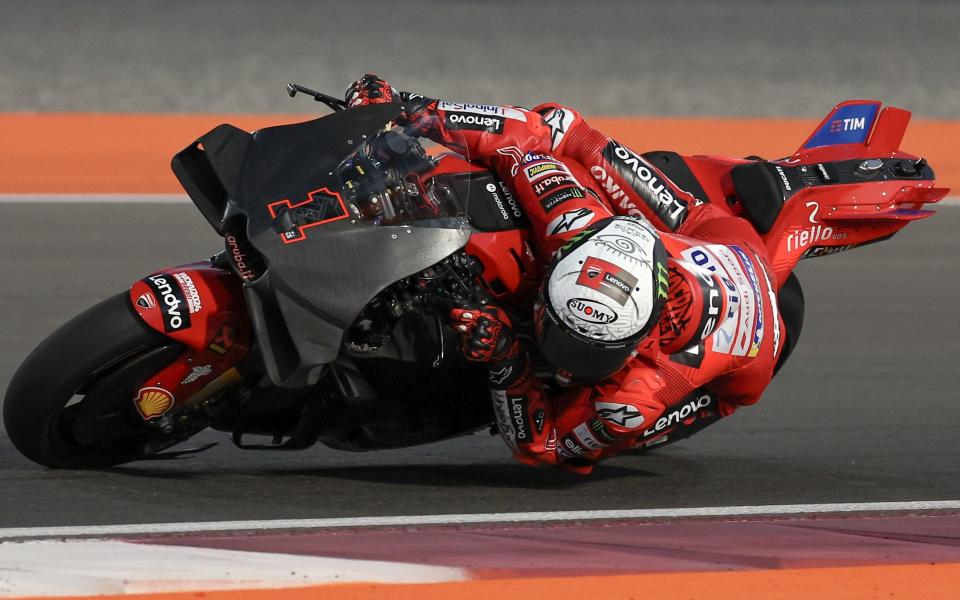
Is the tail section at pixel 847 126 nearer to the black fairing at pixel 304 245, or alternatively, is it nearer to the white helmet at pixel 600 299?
the white helmet at pixel 600 299

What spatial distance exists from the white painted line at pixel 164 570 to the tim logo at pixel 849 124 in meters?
2.43

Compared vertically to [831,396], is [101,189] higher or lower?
higher

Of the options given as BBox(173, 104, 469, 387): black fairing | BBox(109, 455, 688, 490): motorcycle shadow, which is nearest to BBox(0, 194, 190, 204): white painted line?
BBox(109, 455, 688, 490): motorcycle shadow

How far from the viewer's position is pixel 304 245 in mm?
3883

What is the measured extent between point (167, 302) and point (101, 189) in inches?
209

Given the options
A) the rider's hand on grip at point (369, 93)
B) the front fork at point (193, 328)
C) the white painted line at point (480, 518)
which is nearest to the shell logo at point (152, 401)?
the front fork at point (193, 328)

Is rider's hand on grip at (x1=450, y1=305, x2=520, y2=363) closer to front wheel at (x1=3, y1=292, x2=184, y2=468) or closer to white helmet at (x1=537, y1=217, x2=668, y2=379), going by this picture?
white helmet at (x1=537, y1=217, x2=668, y2=379)

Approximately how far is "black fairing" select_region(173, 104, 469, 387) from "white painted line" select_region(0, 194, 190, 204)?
478 centimetres

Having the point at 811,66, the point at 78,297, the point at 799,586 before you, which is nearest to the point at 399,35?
the point at 811,66

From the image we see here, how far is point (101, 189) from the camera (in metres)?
9.13

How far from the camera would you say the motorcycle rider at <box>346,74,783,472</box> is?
401 centimetres

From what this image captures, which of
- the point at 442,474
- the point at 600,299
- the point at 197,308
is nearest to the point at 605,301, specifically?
the point at 600,299

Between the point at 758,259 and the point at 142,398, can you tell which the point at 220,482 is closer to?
the point at 142,398

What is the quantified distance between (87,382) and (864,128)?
2855 mm
